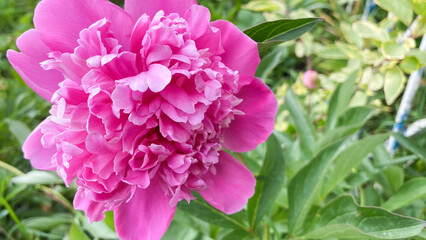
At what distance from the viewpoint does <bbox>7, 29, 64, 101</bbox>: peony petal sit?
0.40m

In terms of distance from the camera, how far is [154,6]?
40 cm

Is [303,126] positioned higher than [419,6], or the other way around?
[419,6]

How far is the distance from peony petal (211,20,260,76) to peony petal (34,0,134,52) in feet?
0.31

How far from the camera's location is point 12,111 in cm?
124

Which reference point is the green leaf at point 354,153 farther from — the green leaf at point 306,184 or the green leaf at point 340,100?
the green leaf at point 340,100

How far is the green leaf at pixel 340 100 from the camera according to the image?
0.75 m

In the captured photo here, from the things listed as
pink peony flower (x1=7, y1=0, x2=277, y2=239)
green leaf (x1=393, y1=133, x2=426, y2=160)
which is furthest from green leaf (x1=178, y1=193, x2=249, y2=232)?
green leaf (x1=393, y1=133, x2=426, y2=160)

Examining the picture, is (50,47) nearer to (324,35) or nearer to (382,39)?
(382,39)

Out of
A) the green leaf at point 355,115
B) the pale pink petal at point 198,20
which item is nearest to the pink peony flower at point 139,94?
the pale pink petal at point 198,20

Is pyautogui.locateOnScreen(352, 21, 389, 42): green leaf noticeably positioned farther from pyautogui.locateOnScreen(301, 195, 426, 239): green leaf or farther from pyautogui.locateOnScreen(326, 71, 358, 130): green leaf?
pyautogui.locateOnScreen(301, 195, 426, 239): green leaf

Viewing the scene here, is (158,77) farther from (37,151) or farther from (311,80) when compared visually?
(311,80)

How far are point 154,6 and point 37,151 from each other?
231 millimetres

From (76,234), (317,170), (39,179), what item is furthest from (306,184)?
(39,179)

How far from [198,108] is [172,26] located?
0.27 ft
